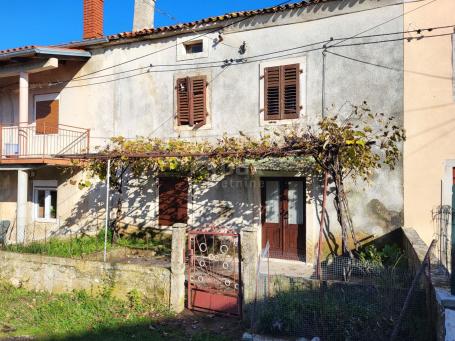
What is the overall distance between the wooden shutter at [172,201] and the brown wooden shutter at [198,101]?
1.72 meters

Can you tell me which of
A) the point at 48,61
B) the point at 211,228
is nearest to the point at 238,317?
the point at 211,228

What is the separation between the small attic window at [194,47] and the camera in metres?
11.7

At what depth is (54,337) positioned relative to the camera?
6.54 metres

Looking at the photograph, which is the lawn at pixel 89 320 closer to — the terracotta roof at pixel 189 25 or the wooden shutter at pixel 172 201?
the wooden shutter at pixel 172 201

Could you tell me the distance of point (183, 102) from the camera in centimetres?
1175

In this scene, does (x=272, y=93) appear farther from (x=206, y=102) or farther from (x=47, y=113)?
(x=47, y=113)

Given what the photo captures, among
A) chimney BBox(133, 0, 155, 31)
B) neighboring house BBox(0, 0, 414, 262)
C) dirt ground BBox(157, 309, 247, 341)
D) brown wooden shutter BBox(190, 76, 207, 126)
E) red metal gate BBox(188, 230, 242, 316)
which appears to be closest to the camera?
dirt ground BBox(157, 309, 247, 341)

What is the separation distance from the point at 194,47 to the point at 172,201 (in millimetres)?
4454

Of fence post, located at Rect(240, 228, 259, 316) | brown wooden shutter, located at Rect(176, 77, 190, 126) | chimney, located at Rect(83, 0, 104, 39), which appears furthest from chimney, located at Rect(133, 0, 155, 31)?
fence post, located at Rect(240, 228, 259, 316)

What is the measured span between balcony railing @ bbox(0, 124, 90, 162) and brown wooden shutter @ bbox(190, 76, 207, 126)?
12.0 ft

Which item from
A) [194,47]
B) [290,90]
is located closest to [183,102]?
[194,47]

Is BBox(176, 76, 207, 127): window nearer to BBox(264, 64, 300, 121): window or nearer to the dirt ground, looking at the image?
BBox(264, 64, 300, 121): window

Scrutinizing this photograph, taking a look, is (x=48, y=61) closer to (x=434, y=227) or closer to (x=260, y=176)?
(x=260, y=176)

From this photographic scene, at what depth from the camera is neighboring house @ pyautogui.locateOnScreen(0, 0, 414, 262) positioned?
31.7 feet
